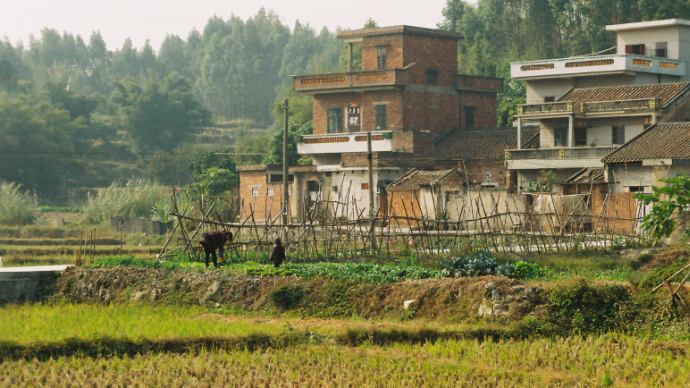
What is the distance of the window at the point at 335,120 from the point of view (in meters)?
44.0

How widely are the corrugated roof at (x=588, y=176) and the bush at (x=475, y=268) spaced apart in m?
15.1

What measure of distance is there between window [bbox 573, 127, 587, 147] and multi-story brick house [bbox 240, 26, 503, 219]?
21.9ft

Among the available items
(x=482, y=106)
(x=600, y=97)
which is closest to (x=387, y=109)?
(x=482, y=106)

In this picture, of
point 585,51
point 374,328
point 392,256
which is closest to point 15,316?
point 374,328

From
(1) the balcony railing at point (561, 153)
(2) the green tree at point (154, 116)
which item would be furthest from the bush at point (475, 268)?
(2) the green tree at point (154, 116)

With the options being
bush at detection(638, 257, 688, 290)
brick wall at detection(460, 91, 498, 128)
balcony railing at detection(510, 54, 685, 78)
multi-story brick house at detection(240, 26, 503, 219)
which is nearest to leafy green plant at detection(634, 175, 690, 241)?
bush at detection(638, 257, 688, 290)

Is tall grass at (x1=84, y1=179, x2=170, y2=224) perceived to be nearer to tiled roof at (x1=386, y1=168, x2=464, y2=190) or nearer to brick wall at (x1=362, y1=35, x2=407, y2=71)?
tiled roof at (x1=386, y1=168, x2=464, y2=190)

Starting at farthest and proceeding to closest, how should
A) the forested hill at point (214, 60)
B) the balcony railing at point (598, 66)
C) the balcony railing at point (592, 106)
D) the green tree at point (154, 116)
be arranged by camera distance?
the forested hill at point (214, 60)
the green tree at point (154, 116)
the balcony railing at point (598, 66)
the balcony railing at point (592, 106)

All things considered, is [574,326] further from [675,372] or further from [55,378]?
[55,378]

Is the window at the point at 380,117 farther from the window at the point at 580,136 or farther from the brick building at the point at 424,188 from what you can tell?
the window at the point at 580,136

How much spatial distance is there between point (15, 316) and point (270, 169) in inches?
1050

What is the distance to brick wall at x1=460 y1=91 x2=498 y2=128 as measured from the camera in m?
45.1

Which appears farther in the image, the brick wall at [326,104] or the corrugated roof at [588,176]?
the brick wall at [326,104]

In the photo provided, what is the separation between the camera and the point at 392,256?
72.9 feet
